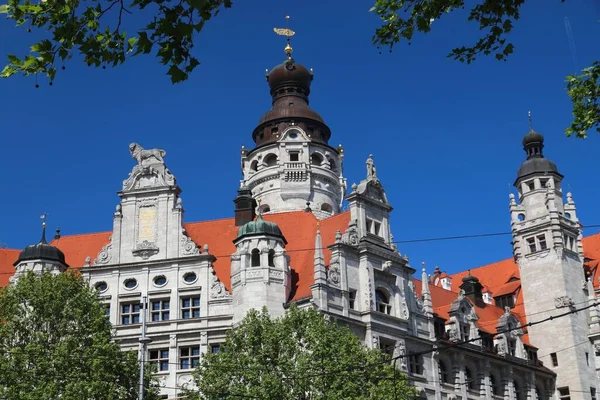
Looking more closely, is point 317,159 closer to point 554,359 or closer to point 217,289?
point 554,359

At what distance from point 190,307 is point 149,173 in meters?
9.03

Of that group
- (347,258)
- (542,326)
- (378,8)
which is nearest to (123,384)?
(347,258)

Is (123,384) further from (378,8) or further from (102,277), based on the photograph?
(378,8)

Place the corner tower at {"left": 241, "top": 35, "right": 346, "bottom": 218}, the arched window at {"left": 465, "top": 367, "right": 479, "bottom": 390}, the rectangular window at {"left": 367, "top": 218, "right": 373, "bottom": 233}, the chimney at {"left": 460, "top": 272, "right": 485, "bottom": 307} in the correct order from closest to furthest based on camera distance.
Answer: the rectangular window at {"left": 367, "top": 218, "right": 373, "bottom": 233} → the arched window at {"left": 465, "top": 367, "right": 479, "bottom": 390} → the chimney at {"left": 460, "top": 272, "right": 485, "bottom": 307} → the corner tower at {"left": 241, "top": 35, "right": 346, "bottom": 218}

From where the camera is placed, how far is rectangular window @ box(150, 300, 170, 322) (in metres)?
52.5

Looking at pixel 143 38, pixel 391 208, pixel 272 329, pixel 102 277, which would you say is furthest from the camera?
pixel 391 208

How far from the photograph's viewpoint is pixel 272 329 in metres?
42.7

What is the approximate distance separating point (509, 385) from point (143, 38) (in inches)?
2084

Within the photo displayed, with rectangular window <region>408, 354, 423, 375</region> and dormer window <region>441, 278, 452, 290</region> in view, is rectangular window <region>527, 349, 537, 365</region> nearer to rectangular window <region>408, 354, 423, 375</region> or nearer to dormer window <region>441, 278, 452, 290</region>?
rectangular window <region>408, 354, 423, 375</region>

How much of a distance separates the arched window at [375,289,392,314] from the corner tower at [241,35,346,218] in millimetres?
16600

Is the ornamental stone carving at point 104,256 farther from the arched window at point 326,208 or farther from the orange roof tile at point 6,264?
the arched window at point 326,208

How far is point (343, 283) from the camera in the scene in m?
52.7

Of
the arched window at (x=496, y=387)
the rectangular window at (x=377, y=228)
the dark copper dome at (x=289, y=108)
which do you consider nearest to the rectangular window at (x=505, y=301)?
the arched window at (x=496, y=387)

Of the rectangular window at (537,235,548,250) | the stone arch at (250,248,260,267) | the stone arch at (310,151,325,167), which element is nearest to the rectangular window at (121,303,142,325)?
the stone arch at (250,248,260,267)
